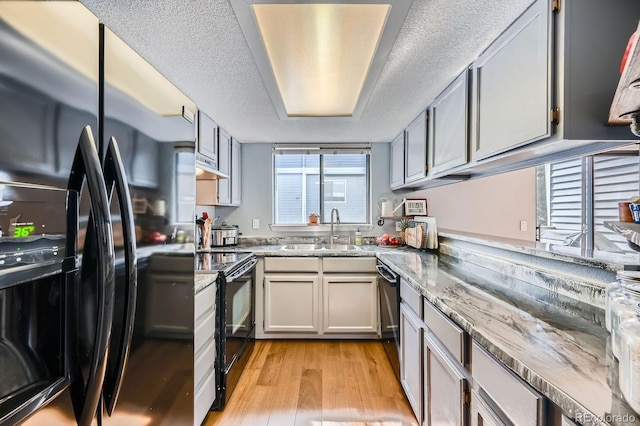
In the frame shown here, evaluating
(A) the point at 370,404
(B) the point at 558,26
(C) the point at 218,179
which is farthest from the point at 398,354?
(C) the point at 218,179

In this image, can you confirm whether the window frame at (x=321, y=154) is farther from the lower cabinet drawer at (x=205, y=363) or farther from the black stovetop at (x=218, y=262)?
the lower cabinet drawer at (x=205, y=363)

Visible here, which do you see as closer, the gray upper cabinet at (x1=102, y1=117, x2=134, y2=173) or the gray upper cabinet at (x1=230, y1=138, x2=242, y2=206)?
the gray upper cabinet at (x1=102, y1=117, x2=134, y2=173)

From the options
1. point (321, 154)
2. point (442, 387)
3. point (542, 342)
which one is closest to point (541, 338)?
point (542, 342)

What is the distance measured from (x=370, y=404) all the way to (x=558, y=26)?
7.14 feet

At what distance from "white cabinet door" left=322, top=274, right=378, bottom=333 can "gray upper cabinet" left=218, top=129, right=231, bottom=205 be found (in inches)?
51.2

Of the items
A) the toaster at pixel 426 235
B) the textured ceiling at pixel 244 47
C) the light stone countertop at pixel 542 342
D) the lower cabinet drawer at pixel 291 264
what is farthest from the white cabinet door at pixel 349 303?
the textured ceiling at pixel 244 47

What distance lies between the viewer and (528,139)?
3.95 ft

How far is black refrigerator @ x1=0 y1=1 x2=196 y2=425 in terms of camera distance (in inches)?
20.1

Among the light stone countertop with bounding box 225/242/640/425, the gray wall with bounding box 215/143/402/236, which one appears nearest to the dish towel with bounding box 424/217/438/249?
the gray wall with bounding box 215/143/402/236

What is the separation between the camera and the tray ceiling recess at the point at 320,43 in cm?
131

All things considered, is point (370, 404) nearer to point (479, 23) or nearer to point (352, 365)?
A: point (352, 365)

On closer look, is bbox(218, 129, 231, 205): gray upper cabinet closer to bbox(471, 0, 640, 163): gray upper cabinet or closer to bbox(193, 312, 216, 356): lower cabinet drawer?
bbox(193, 312, 216, 356): lower cabinet drawer

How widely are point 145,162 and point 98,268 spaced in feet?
1.23

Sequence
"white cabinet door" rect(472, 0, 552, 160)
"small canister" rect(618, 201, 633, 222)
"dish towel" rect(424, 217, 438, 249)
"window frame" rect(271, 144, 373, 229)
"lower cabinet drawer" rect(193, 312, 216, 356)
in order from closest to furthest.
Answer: "small canister" rect(618, 201, 633, 222)
"white cabinet door" rect(472, 0, 552, 160)
"lower cabinet drawer" rect(193, 312, 216, 356)
"dish towel" rect(424, 217, 438, 249)
"window frame" rect(271, 144, 373, 229)
